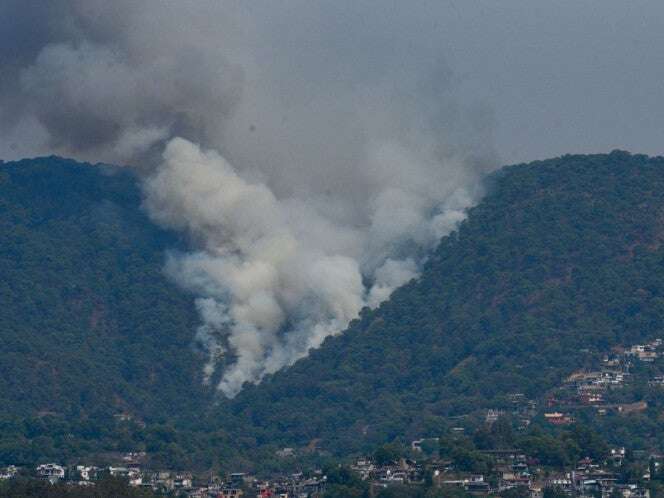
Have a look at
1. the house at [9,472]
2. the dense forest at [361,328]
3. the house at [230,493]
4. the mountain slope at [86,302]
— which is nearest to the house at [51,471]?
the house at [9,472]

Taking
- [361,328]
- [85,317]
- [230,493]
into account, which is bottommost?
[230,493]

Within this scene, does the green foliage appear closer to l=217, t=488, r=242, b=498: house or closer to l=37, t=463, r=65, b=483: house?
l=37, t=463, r=65, b=483: house

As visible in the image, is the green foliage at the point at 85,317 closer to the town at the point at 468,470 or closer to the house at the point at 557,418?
the town at the point at 468,470

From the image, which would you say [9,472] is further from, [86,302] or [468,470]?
[86,302]

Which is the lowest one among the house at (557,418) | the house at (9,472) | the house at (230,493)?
the house at (230,493)

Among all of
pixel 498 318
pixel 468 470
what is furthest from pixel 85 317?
pixel 468 470
